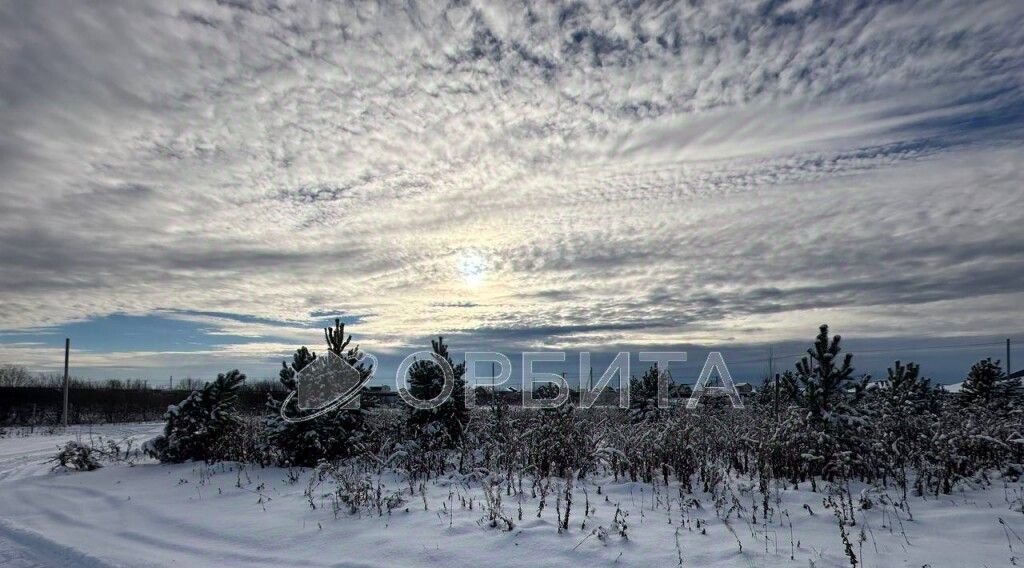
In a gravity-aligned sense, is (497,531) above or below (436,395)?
below

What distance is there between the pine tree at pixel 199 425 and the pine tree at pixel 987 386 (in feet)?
66.0

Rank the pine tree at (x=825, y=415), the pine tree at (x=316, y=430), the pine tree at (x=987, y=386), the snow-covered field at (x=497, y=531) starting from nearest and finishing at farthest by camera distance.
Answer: the snow-covered field at (x=497, y=531)
the pine tree at (x=825, y=415)
the pine tree at (x=316, y=430)
the pine tree at (x=987, y=386)

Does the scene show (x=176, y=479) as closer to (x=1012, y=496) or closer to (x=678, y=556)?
(x=678, y=556)

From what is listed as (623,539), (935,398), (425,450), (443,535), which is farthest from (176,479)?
(935,398)

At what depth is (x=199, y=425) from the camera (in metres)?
14.3

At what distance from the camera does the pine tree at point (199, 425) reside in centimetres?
1422

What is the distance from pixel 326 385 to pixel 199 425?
12.2 ft

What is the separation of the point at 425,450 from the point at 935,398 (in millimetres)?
17039

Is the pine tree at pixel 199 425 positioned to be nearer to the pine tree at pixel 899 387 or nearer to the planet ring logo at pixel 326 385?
the planet ring logo at pixel 326 385

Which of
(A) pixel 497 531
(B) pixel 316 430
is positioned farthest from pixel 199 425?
(A) pixel 497 531

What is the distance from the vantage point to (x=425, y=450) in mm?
13242

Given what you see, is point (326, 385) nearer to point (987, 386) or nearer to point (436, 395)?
point (436, 395)

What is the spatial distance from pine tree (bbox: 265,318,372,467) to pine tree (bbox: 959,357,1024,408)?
16.6m

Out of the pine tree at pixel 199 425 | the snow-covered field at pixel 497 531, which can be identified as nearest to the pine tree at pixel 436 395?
the snow-covered field at pixel 497 531
